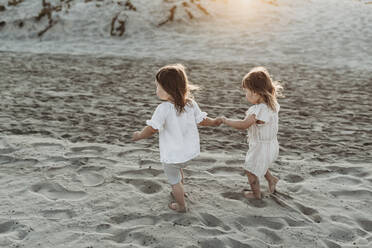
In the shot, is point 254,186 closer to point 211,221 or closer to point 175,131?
point 211,221

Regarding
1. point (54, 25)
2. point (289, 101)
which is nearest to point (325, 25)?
point (289, 101)

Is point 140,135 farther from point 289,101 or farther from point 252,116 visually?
point 289,101

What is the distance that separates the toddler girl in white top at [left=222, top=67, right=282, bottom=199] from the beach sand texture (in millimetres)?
408

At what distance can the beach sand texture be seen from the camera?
2.98 metres

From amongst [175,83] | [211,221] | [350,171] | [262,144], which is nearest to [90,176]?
[211,221]

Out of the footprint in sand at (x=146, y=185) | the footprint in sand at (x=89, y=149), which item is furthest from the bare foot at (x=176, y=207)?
the footprint in sand at (x=89, y=149)

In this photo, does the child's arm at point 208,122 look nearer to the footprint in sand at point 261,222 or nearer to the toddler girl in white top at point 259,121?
the toddler girl in white top at point 259,121

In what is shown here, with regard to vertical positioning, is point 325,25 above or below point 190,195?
above

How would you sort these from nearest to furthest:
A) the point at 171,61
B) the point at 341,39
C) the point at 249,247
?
the point at 249,247
the point at 171,61
the point at 341,39

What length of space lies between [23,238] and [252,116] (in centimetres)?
205

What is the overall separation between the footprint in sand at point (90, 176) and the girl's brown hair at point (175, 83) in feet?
4.30

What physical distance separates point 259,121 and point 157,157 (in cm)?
164

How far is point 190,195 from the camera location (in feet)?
11.9

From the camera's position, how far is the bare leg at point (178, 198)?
3.23 meters
